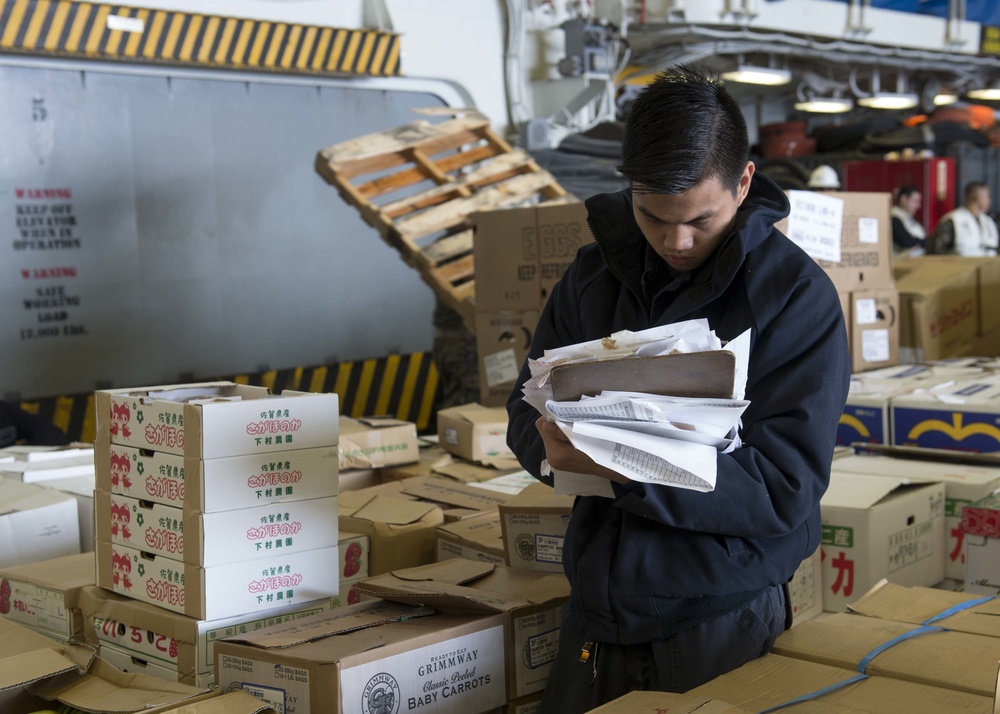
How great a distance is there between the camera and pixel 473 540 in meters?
2.80

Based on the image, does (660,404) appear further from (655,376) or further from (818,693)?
(818,693)

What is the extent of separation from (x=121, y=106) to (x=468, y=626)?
479 cm

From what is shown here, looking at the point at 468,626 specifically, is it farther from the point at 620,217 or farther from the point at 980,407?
the point at 980,407

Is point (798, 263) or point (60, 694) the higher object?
point (798, 263)

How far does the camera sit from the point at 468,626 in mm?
2094

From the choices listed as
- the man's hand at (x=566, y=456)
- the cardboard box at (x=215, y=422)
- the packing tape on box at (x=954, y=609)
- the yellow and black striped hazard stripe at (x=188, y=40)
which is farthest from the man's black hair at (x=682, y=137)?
the yellow and black striped hazard stripe at (x=188, y=40)

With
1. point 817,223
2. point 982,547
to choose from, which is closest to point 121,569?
point 982,547

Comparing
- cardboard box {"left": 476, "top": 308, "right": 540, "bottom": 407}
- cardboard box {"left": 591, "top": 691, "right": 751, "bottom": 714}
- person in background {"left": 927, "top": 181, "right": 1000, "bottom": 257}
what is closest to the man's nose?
cardboard box {"left": 591, "top": 691, "right": 751, "bottom": 714}

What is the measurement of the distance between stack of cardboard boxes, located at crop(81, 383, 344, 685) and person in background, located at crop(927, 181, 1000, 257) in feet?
25.4

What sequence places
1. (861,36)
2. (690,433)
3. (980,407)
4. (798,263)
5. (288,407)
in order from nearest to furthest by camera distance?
1. (690,433)
2. (798,263)
3. (288,407)
4. (980,407)
5. (861,36)

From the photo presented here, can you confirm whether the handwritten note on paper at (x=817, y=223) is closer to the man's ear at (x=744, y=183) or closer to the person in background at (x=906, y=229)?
the man's ear at (x=744, y=183)

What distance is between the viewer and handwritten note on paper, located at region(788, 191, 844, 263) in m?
3.98

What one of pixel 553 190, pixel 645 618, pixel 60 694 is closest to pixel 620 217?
pixel 645 618

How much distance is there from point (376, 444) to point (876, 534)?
1.79m
